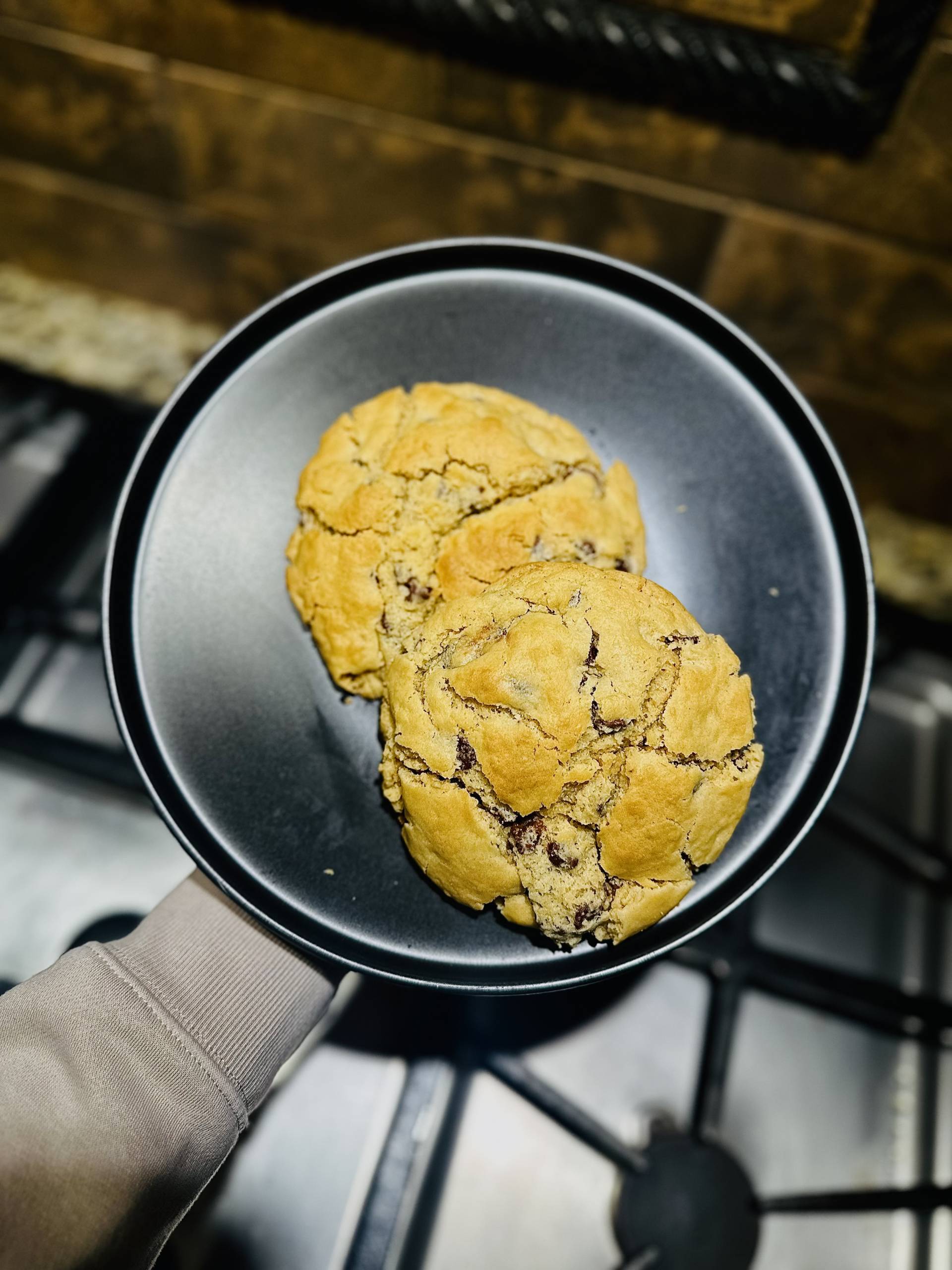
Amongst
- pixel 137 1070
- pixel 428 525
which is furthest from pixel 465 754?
pixel 137 1070

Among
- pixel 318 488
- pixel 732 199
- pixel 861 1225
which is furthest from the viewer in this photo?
pixel 732 199

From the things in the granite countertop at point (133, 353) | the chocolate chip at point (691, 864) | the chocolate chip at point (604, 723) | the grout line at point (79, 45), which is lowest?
the chocolate chip at point (691, 864)

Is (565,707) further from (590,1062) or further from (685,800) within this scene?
(590,1062)

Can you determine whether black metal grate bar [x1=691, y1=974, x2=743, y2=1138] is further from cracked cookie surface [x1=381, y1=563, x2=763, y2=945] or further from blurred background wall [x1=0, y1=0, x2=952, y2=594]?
blurred background wall [x1=0, y1=0, x2=952, y2=594]

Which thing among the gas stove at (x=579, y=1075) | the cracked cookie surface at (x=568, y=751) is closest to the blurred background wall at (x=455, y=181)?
the gas stove at (x=579, y=1075)

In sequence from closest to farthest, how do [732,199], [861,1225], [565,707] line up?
[565,707], [861,1225], [732,199]

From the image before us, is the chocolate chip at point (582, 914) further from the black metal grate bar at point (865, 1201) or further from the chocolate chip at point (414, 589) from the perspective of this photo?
the black metal grate bar at point (865, 1201)

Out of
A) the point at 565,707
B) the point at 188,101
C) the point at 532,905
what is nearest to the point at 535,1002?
the point at 532,905

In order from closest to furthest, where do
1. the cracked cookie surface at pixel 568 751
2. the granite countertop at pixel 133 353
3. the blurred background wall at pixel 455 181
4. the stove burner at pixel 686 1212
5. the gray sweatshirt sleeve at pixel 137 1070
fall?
the gray sweatshirt sleeve at pixel 137 1070 < the cracked cookie surface at pixel 568 751 < the stove burner at pixel 686 1212 < the blurred background wall at pixel 455 181 < the granite countertop at pixel 133 353

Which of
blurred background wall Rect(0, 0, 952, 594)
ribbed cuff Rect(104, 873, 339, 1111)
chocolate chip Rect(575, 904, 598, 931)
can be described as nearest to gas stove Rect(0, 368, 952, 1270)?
ribbed cuff Rect(104, 873, 339, 1111)
